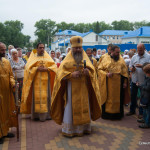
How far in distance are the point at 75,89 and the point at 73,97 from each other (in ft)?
0.60

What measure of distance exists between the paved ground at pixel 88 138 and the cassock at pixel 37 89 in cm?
48

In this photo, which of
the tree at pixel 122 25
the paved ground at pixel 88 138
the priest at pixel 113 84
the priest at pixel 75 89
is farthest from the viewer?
the tree at pixel 122 25

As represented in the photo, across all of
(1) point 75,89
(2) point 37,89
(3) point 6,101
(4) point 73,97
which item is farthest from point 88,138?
(2) point 37,89

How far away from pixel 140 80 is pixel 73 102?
7.92 ft

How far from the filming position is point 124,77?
5695mm

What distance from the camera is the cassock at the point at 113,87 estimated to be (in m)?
5.54

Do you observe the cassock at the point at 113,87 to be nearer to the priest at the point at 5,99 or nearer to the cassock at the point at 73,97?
the cassock at the point at 73,97

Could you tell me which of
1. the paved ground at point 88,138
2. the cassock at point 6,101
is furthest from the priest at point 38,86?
the cassock at point 6,101

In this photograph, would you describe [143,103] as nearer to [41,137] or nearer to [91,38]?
[41,137]

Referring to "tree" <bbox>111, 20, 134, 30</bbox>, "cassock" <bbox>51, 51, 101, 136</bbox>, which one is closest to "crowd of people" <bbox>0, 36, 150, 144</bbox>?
"cassock" <bbox>51, 51, 101, 136</bbox>

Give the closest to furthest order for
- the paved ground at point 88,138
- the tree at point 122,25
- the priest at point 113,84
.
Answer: the paved ground at point 88,138 < the priest at point 113,84 < the tree at point 122,25

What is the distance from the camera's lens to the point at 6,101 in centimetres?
417

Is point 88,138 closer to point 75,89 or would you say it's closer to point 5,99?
point 75,89

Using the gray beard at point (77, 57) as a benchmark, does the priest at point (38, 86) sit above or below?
below
